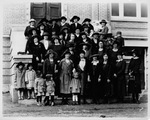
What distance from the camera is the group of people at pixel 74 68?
23.4 ft

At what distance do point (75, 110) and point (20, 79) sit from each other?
4.16 ft

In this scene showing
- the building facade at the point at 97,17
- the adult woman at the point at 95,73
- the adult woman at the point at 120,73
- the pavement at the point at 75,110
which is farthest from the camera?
the building facade at the point at 97,17

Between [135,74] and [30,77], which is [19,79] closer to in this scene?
[30,77]

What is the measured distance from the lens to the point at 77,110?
6.71 meters

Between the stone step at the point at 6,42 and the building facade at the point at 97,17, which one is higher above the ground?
the building facade at the point at 97,17

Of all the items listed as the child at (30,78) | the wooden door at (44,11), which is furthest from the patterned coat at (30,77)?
the wooden door at (44,11)

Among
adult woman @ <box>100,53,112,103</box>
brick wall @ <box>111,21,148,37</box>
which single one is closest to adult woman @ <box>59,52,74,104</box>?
adult woman @ <box>100,53,112,103</box>

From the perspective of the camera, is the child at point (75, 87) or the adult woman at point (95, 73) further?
the adult woman at point (95, 73)

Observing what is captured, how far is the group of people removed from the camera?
7.12m

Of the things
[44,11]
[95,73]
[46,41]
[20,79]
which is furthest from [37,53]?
[44,11]

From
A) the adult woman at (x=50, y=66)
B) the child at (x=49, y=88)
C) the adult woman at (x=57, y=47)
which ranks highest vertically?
the adult woman at (x=57, y=47)

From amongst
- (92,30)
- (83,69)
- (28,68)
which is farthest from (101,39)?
(28,68)

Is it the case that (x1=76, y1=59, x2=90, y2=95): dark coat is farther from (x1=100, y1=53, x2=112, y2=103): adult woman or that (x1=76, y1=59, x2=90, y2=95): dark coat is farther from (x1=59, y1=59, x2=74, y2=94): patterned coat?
(x1=100, y1=53, x2=112, y2=103): adult woman

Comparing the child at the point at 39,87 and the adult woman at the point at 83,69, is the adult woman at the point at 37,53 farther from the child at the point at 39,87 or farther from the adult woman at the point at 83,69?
the adult woman at the point at 83,69
